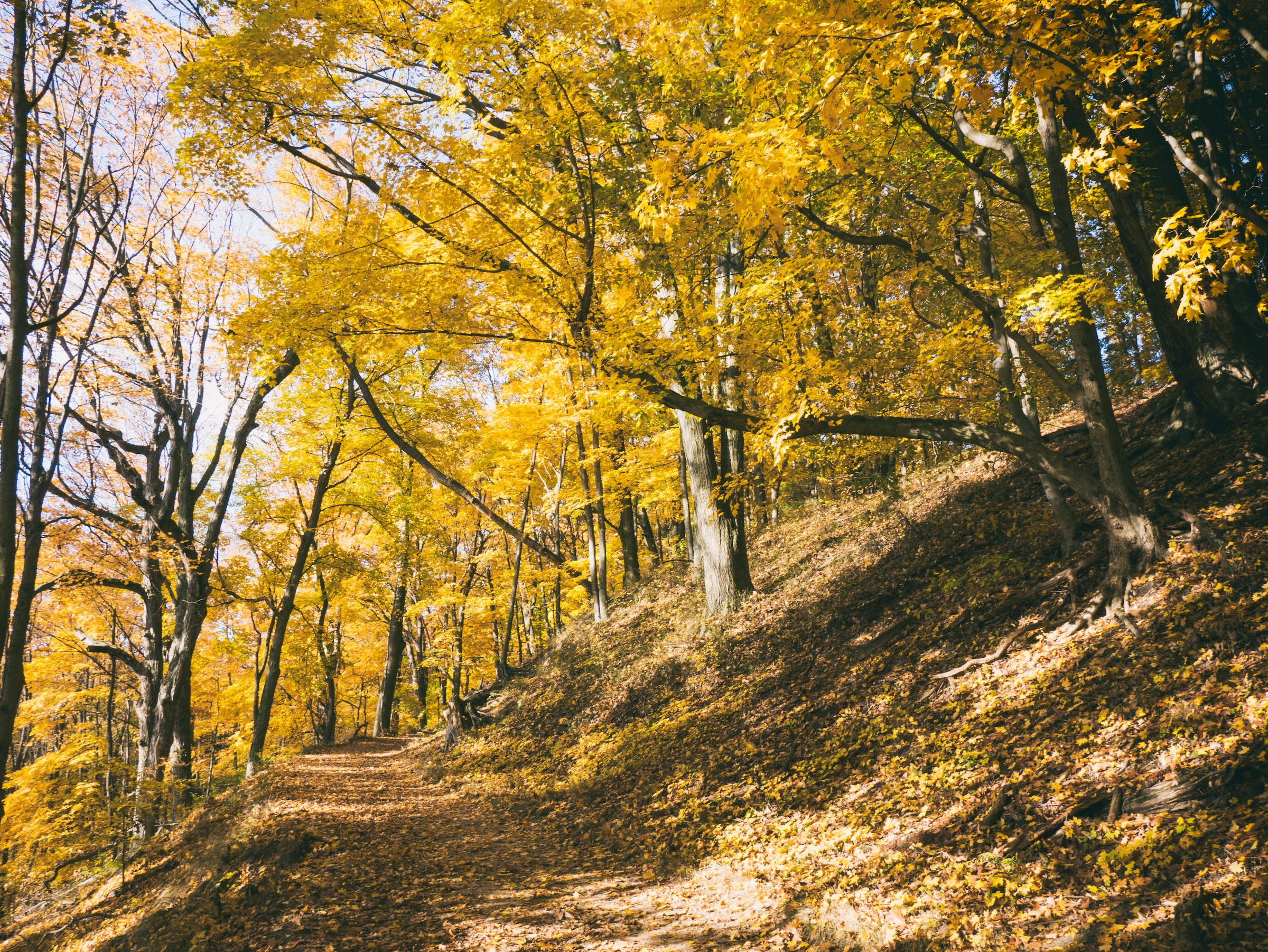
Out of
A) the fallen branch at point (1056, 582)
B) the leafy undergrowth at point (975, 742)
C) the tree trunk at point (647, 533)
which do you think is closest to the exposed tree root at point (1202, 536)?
the leafy undergrowth at point (975, 742)

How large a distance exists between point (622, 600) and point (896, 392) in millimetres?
10398

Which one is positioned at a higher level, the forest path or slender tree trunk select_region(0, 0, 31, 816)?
slender tree trunk select_region(0, 0, 31, 816)

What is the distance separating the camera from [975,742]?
4.96m

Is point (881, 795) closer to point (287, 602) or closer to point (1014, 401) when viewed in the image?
point (1014, 401)

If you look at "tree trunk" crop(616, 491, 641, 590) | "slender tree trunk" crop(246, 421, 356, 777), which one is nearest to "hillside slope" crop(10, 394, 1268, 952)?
"slender tree trunk" crop(246, 421, 356, 777)

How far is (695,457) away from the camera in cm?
1088

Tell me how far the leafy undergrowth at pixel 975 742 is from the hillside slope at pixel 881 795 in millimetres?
20

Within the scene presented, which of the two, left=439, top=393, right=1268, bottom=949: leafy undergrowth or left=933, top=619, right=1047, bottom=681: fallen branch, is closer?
left=439, top=393, right=1268, bottom=949: leafy undergrowth

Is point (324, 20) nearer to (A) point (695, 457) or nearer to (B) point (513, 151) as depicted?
(B) point (513, 151)

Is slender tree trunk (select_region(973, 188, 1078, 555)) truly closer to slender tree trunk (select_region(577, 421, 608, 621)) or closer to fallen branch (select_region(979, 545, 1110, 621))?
fallen branch (select_region(979, 545, 1110, 621))

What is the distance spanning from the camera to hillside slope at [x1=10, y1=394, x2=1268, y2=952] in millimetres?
3471

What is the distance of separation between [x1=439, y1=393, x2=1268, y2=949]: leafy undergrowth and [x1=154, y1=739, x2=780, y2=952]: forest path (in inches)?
16.3

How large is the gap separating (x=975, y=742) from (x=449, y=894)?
15.7 feet

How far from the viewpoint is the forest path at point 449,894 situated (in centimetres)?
468
